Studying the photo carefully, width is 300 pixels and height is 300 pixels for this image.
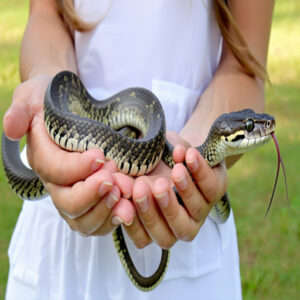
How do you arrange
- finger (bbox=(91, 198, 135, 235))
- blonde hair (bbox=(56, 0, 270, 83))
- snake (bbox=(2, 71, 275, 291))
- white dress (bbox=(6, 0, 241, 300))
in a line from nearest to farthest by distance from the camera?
finger (bbox=(91, 198, 135, 235)) < snake (bbox=(2, 71, 275, 291)) < white dress (bbox=(6, 0, 241, 300)) < blonde hair (bbox=(56, 0, 270, 83))

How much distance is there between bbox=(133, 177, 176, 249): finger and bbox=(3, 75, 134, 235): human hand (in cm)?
5

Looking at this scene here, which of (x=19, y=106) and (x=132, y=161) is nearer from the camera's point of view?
(x=19, y=106)

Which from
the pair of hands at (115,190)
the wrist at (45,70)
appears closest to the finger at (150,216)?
the pair of hands at (115,190)

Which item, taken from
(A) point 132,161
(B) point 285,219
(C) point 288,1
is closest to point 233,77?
(A) point 132,161

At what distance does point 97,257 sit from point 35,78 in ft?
3.01

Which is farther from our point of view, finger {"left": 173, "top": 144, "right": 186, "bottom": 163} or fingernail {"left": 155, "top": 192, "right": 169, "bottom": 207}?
finger {"left": 173, "top": 144, "right": 186, "bottom": 163}

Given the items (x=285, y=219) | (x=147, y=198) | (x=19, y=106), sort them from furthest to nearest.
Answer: (x=285, y=219) < (x=19, y=106) < (x=147, y=198)

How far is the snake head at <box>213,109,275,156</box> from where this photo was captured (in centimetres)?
268

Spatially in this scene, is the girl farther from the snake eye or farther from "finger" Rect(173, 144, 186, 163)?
the snake eye

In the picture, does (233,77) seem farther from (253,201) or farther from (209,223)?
(253,201)

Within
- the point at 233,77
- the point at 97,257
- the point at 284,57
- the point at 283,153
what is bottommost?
the point at 284,57

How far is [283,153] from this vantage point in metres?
7.32

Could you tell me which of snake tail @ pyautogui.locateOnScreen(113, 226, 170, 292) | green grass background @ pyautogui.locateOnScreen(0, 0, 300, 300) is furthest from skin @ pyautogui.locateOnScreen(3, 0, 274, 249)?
green grass background @ pyautogui.locateOnScreen(0, 0, 300, 300)

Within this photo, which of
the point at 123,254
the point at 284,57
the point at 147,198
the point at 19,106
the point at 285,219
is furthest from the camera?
the point at 284,57
